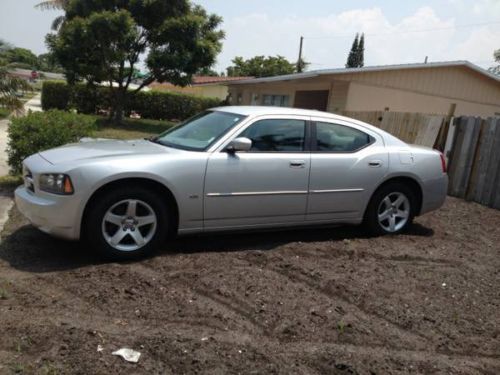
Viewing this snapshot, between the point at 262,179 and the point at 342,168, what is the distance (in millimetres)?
1044

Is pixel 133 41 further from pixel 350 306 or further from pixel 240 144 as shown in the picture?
pixel 350 306

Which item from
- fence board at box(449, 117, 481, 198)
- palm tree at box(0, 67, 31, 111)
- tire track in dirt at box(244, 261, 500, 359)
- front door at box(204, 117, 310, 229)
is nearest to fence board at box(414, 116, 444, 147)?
fence board at box(449, 117, 481, 198)

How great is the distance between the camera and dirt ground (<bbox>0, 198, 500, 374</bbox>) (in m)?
3.00

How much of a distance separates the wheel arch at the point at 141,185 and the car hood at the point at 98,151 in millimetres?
294

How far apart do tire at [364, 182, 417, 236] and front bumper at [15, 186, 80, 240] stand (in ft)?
11.0

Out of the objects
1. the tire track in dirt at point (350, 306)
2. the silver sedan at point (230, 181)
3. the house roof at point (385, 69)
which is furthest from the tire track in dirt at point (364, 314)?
the house roof at point (385, 69)

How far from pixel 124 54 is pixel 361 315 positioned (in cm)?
1812

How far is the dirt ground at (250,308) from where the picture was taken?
300cm

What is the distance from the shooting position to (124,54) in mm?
19672

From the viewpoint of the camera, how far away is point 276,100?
23.7m

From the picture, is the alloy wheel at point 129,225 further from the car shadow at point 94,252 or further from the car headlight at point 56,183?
the car headlight at point 56,183

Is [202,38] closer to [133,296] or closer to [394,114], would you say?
[394,114]

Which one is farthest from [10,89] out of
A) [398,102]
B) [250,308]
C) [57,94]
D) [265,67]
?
[265,67]

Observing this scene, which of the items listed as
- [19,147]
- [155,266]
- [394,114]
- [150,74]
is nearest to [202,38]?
[150,74]
